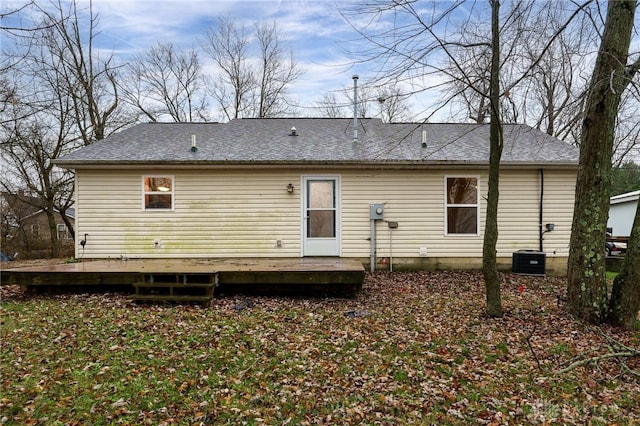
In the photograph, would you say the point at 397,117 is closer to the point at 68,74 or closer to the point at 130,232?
the point at 130,232

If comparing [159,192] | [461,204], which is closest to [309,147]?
[159,192]

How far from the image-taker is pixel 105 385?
10.9ft

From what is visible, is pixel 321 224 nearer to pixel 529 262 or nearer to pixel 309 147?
pixel 309 147

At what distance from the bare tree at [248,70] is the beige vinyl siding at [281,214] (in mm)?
13167

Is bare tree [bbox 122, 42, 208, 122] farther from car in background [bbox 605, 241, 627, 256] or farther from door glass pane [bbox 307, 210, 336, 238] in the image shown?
car in background [bbox 605, 241, 627, 256]

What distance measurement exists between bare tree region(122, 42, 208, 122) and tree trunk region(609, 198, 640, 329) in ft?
66.4

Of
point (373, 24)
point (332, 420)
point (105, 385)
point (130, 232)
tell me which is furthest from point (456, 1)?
point (130, 232)

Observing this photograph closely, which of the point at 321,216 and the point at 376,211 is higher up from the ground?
the point at 376,211

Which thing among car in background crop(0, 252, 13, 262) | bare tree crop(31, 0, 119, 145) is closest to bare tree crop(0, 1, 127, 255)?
bare tree crop(31, 0, 119, 145)

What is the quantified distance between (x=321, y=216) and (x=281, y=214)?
38.2 inches

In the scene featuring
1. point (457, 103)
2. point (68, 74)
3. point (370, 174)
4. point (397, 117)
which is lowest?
point (370, 174)

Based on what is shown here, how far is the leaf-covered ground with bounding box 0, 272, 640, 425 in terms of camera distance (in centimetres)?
299

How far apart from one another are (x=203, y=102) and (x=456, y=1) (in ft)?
61.8

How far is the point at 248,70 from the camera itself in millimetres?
21219
